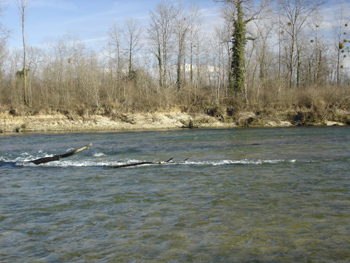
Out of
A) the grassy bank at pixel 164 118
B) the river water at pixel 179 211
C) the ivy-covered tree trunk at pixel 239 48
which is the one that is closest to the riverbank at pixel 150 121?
the grassy bank at pixel 164 118

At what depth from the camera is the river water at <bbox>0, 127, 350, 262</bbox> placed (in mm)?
5398

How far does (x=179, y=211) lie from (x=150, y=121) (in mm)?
29064

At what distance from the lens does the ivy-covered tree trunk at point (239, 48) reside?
39.2 metres

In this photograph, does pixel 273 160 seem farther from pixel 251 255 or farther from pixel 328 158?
pixel 251 255

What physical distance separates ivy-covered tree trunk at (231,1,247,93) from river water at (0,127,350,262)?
89.0ft

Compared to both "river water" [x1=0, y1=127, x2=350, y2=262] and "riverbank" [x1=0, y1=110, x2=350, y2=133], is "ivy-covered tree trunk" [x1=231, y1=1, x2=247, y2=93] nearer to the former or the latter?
"riverbank" [x1=0, y1=110, x2=350, y2=133]

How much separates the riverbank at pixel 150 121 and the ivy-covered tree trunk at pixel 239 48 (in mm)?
5349

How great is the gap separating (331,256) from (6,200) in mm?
7971

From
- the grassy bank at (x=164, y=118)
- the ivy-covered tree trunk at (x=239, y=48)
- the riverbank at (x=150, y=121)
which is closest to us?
the riverbank at (x=150, y=121)

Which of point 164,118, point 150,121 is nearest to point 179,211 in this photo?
point 150,121

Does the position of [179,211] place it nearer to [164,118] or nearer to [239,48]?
[164,118]

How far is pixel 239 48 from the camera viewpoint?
130 feet

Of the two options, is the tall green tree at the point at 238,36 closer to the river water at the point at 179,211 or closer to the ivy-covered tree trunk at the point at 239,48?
the ivy-covered tree trunk at the point at 239,48

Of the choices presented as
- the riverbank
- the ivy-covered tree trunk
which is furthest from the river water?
the ivy-covered tree trunk
